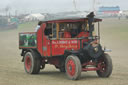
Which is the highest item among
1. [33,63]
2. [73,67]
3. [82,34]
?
[82,34]

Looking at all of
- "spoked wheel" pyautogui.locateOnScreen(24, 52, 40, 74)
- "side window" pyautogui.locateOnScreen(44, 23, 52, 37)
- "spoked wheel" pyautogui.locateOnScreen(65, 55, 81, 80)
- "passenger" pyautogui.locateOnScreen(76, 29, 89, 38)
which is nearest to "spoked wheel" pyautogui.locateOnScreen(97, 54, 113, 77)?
"passenger" pyautogui.locateOnScreen(76, 29, 89, 38)

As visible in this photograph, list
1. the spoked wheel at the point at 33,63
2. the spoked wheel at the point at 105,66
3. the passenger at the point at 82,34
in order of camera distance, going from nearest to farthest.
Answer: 1. the spoked wheel at the point at 105,66
2. the passenger at the point at 82,34
3. the spoked wheel at the point at 33,63

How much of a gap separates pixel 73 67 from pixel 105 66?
1371 millimetres

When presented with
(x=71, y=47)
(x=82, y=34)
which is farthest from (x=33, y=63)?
(x=82, y=34)

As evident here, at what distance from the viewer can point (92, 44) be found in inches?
474

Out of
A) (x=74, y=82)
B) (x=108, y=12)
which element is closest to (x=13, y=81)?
(x=74, y=82)

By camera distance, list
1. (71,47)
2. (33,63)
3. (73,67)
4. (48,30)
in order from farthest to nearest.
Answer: (33,63) → (48,30) → (71,47) → (73,67)

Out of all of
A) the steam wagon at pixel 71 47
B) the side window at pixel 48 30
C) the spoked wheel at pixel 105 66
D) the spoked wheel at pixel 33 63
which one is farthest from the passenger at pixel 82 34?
the spoked wheel at pixel 33 63

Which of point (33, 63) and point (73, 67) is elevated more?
point (73, 67)

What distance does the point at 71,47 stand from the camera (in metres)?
12.3

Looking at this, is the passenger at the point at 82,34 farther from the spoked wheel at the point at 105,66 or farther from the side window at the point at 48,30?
the side window at the point at 48,30

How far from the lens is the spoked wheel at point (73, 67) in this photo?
1169 centimetres

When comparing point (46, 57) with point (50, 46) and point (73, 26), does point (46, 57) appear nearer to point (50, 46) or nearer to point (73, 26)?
point (50, 46)

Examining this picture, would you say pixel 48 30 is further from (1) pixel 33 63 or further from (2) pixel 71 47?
(2) pixel 71 47
